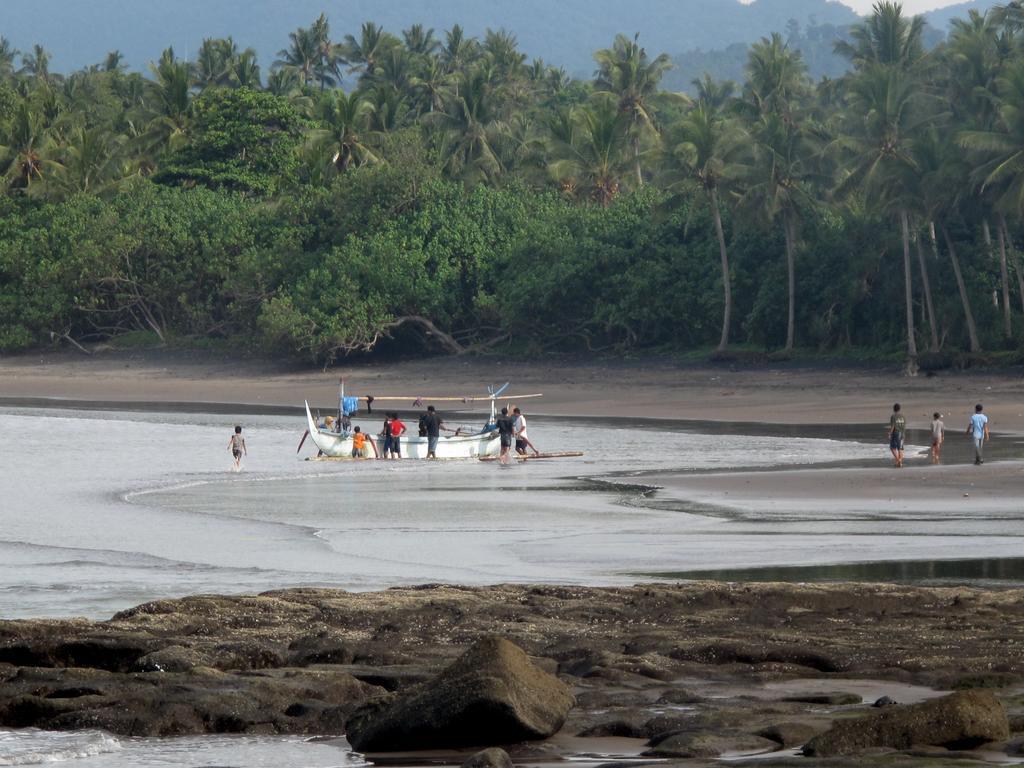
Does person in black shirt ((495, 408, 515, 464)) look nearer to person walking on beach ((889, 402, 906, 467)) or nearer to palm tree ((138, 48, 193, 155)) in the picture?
person walking on beach ((889, 402, 906, 467))

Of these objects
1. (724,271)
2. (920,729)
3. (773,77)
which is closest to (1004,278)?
(724,271)

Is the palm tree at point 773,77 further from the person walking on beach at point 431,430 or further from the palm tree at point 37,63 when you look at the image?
the palm tree at point 37,63

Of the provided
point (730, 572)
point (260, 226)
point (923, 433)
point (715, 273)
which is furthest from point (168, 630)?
point (260, 226)

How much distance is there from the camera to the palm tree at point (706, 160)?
51812 millimetres

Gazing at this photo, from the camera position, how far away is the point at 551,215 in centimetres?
5844

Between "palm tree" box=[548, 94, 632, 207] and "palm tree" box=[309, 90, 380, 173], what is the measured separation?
8.07 metres

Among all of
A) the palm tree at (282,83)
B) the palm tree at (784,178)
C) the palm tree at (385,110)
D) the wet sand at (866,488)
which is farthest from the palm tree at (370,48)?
the wet sand at (866,488)

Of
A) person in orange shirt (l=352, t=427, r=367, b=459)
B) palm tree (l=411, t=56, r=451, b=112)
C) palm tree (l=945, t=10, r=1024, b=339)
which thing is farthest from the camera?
palm tree (l=411, t=56, r=451, b=112)

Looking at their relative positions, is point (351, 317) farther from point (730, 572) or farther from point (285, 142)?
point (730, 572)

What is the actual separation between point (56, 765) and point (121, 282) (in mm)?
56865

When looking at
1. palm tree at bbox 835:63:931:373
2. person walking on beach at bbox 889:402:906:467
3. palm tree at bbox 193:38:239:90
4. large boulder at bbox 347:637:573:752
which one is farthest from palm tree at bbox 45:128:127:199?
large boulder at bbox 347:637:573:752

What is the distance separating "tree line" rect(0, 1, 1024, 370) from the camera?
48.7 m

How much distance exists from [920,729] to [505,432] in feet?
79.1

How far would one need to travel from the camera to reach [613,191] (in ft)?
206
